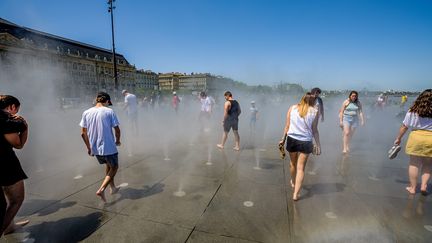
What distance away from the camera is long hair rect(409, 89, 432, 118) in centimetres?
319

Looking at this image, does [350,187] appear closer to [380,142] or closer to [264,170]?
[264,170]

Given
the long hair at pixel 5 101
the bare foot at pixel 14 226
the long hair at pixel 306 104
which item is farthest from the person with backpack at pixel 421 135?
the bare foot at pixel 14 226

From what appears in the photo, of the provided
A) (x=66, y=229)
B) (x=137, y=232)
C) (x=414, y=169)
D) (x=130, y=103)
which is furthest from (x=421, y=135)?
(x=130, y=103)

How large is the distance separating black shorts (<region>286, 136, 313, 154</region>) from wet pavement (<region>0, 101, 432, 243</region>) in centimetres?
78

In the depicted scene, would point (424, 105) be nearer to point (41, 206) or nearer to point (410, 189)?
point (410, 189)

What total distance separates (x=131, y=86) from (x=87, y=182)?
100820mm

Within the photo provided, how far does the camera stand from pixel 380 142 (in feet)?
24.8

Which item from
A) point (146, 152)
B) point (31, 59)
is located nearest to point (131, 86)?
point (31, 59)

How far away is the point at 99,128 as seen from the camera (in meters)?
3.06

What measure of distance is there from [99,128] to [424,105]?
4.83 meters

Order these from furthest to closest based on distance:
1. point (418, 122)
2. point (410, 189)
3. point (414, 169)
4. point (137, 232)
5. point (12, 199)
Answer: point (410, 189)
point (414, 169)
point (418, 122)
point (137, 232)
point (12, 199)

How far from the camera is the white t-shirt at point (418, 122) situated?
3.24 metres

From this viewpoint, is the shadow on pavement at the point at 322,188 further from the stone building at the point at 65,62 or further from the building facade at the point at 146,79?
the building facade at the point at 146,79

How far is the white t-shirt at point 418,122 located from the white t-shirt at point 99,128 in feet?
14.9
